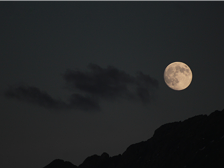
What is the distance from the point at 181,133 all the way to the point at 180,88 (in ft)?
71.2

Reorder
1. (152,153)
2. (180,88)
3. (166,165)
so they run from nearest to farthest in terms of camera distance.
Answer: (166,165)
(180,88)
(152,153)

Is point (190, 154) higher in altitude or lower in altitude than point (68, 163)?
lower

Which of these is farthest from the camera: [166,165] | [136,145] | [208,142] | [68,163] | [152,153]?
[68,163]

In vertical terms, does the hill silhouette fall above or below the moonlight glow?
below

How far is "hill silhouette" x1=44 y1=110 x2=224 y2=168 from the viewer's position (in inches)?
4296

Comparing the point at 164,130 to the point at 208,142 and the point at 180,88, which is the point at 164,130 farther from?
the point at 208,142

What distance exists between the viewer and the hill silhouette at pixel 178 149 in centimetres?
10912

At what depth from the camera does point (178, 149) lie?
5128 inches

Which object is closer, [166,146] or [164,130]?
[166,146]

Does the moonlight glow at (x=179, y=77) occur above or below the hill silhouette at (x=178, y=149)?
above

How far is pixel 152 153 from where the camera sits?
502ft

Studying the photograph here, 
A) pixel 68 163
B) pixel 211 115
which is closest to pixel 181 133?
pixel 211 115

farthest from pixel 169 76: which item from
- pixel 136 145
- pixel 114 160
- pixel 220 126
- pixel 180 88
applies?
pixel 114 160

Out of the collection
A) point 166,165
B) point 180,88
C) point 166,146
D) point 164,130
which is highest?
point 180,88
